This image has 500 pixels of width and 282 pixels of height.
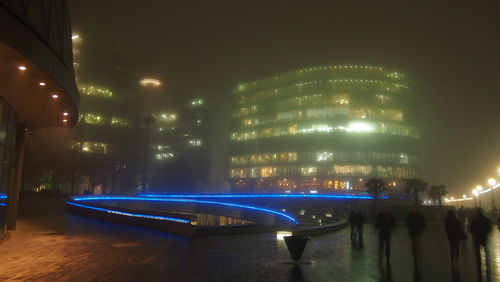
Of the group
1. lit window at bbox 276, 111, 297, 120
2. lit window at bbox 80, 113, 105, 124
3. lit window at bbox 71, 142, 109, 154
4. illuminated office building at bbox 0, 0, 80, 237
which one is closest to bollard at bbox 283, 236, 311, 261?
illuminated office building at bbox 0, 0, 80, 237

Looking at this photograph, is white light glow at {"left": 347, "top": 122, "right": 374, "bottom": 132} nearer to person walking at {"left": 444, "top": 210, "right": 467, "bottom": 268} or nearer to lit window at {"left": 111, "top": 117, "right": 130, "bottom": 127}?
lit window at {"left": 111, "top": 117, "right": 130, "bottom": 127}

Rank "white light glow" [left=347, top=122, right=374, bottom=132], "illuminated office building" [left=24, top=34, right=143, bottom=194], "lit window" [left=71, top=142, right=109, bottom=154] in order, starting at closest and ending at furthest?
1. "illuminated office building" [left=24, top=34, right=143, bottom=194]
2. "lit window" [left=71, top=142, right=109, bottom=154]
3. "white light glow" [left=347, top=122, right=374, bottom=132]

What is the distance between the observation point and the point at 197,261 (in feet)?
41.9

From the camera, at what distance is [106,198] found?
51188 mm

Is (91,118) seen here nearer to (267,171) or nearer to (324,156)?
(267,171)

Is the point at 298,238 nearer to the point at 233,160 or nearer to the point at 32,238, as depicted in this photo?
the point at 32,238

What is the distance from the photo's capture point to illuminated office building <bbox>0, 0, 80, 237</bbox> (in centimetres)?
934

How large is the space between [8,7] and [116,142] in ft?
331

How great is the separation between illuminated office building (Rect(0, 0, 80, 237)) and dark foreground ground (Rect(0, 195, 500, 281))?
3.96 meters

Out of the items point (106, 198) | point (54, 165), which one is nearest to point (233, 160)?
point (54, 165)

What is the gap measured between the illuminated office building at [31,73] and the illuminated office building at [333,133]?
319 feet

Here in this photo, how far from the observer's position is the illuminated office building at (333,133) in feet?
369

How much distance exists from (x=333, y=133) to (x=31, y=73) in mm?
107848

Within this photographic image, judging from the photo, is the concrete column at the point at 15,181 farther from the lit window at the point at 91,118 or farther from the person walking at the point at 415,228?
the lit window at the point at 91,118
